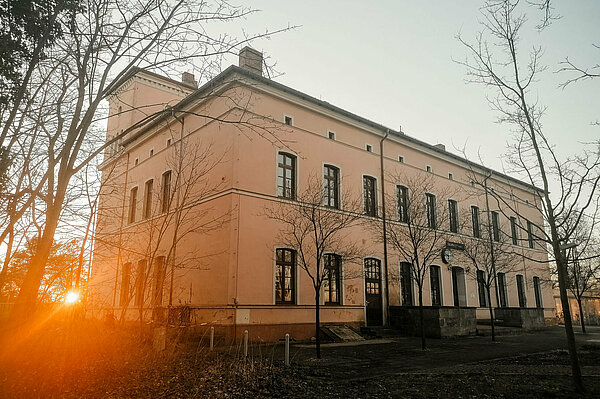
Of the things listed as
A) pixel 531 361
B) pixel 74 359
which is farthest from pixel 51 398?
pixel 531 361

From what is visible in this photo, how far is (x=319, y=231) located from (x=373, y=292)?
4.87 metres

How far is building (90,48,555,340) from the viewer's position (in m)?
16.4

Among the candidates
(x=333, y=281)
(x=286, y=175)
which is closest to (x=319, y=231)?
(x=333, y=281)

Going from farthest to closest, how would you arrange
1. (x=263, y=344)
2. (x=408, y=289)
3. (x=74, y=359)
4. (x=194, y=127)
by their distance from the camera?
(x=408, y=289), (x=194, y=127), (x=263, y=344), (x=74, y=359)

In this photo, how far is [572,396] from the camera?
7.11 m

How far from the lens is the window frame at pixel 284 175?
1861 cm

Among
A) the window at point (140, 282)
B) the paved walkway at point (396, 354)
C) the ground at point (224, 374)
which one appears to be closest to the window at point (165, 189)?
the window at point (140, 282)

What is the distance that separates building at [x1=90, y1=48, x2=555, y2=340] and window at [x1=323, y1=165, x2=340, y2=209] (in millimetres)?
62

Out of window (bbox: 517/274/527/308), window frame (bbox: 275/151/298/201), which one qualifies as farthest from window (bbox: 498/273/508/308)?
window frame (bbox: 275/151/298/201)

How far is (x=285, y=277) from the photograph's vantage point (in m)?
17.7

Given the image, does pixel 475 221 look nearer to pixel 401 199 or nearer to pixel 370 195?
pixel 401 199

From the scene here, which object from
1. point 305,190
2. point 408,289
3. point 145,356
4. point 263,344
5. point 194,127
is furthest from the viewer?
point 408,289

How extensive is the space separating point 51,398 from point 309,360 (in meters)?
6.83

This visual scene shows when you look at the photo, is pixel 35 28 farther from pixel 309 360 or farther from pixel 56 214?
pixel 309 360
